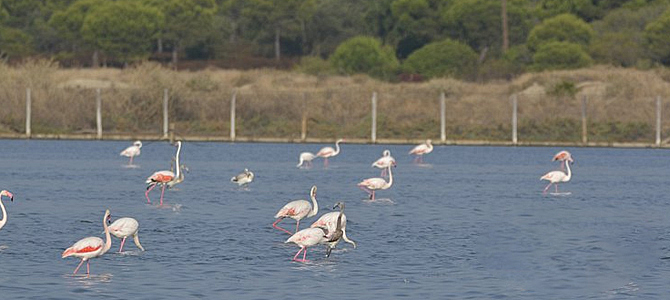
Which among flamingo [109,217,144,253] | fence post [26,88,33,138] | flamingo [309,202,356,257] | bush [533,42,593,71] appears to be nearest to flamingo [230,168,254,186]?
flamingo [309,202,356,257]

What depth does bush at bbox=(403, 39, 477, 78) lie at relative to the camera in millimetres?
96625

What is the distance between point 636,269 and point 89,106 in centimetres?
4289

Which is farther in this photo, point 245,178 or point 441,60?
point 441,60

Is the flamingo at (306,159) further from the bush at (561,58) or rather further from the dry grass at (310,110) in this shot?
the bush at (561,58)

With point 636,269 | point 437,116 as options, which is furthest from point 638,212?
point 437,116

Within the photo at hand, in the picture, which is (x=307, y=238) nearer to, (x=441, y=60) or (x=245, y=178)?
(x=245, y=178)

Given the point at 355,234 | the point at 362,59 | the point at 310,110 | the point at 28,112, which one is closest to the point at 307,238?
the point at 355,234

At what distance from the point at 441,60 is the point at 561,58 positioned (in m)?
10.2

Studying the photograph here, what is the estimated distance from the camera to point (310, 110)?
207 ft

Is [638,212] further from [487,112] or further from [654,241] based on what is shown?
[487,112]

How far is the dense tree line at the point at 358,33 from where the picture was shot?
95000 mm

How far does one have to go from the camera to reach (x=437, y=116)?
62.5 m

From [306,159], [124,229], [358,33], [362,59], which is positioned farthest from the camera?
[358,33]

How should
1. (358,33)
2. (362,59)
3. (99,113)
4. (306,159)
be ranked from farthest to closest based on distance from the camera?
(358,33) < (362,59) < (99,113) < (306,159)
